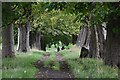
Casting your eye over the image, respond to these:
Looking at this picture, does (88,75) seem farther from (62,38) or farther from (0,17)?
(62,38)

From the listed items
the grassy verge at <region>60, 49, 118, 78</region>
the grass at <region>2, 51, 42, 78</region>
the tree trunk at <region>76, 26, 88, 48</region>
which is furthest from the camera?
the tree trunk at <region>76, 26, 88, 48</region>

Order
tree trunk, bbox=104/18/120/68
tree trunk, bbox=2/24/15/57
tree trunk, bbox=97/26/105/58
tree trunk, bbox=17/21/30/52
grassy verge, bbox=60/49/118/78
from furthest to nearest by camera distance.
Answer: tree trunk, bbox=17/21/30/52, tree trunk, bbox=97/26/105/58, tree trunk, bbox=2/24/15/57, tree trunk, bbox=104/18/120/68, grassy verge, bbox=60/49/118/78

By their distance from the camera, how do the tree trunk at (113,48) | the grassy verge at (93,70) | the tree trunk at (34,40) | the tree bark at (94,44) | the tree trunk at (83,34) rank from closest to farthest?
the grassy verge at (93,70) → the tree trunk at (113,48) → the tree bark at (94,44) → the tree trunk at (83,34) → the tree trunk at (34,40)

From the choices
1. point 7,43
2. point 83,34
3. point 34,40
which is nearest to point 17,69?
point 7,43

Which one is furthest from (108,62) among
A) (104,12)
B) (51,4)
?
(51,4)

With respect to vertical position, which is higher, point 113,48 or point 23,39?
point 23,39

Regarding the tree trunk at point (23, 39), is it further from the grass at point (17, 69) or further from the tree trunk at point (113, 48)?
the tree trunk at point (113, 48)

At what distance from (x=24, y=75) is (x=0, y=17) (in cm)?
271

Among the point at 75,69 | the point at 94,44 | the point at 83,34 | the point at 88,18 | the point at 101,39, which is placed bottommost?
the point at 75,69

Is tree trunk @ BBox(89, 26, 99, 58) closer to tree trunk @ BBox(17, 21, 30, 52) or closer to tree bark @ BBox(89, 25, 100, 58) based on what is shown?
tree bark @ BBox(89, 25, 100, 58)

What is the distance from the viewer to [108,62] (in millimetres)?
18391

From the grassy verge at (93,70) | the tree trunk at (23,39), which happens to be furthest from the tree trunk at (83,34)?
the grassy verge at (93,70)

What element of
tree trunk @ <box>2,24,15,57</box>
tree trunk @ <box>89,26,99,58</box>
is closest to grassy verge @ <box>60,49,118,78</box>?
tree trunk @ <box>89,26,99,58</box>

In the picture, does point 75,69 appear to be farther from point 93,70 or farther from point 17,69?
point 17,69
